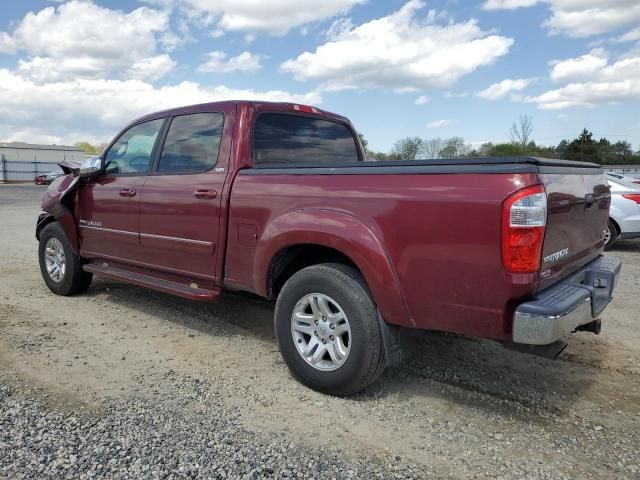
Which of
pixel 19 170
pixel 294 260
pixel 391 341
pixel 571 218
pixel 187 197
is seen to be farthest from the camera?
pixel 19 170

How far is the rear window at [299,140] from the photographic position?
4.41 meters

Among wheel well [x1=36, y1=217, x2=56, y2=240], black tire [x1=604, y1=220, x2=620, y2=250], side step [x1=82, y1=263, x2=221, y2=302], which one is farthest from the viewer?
black tire [x1=604, y1=220, x2=620, y2=250]

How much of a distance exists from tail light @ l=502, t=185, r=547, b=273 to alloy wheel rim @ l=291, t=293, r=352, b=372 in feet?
3.67

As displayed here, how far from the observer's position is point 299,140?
15.4 feet

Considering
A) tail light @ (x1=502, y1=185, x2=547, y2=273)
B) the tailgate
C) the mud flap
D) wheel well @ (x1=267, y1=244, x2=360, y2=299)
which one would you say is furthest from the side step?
the tailgate

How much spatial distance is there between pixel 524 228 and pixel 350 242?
3.39 ft

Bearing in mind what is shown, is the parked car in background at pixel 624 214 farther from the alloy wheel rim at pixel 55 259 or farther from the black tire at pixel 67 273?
the alloy wheel rim at pixel 55 259

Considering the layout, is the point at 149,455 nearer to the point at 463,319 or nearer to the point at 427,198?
the point at 463,319

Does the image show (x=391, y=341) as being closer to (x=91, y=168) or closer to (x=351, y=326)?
(x=351, y=326)

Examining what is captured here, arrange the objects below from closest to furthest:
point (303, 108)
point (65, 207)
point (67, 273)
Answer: point (303, 108) < point (65, 207) < point (67, 273)

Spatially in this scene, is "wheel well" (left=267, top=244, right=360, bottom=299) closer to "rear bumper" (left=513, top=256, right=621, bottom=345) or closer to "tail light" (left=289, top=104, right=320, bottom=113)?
"rear bumper" (left=513, top=256, right=621, bottom=345)

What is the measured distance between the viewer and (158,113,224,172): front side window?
14.4ft

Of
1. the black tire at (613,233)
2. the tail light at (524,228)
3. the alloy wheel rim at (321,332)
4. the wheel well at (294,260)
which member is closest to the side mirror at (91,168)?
the wheel well at (294,260)

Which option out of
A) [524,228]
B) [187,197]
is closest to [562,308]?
[524,228]
